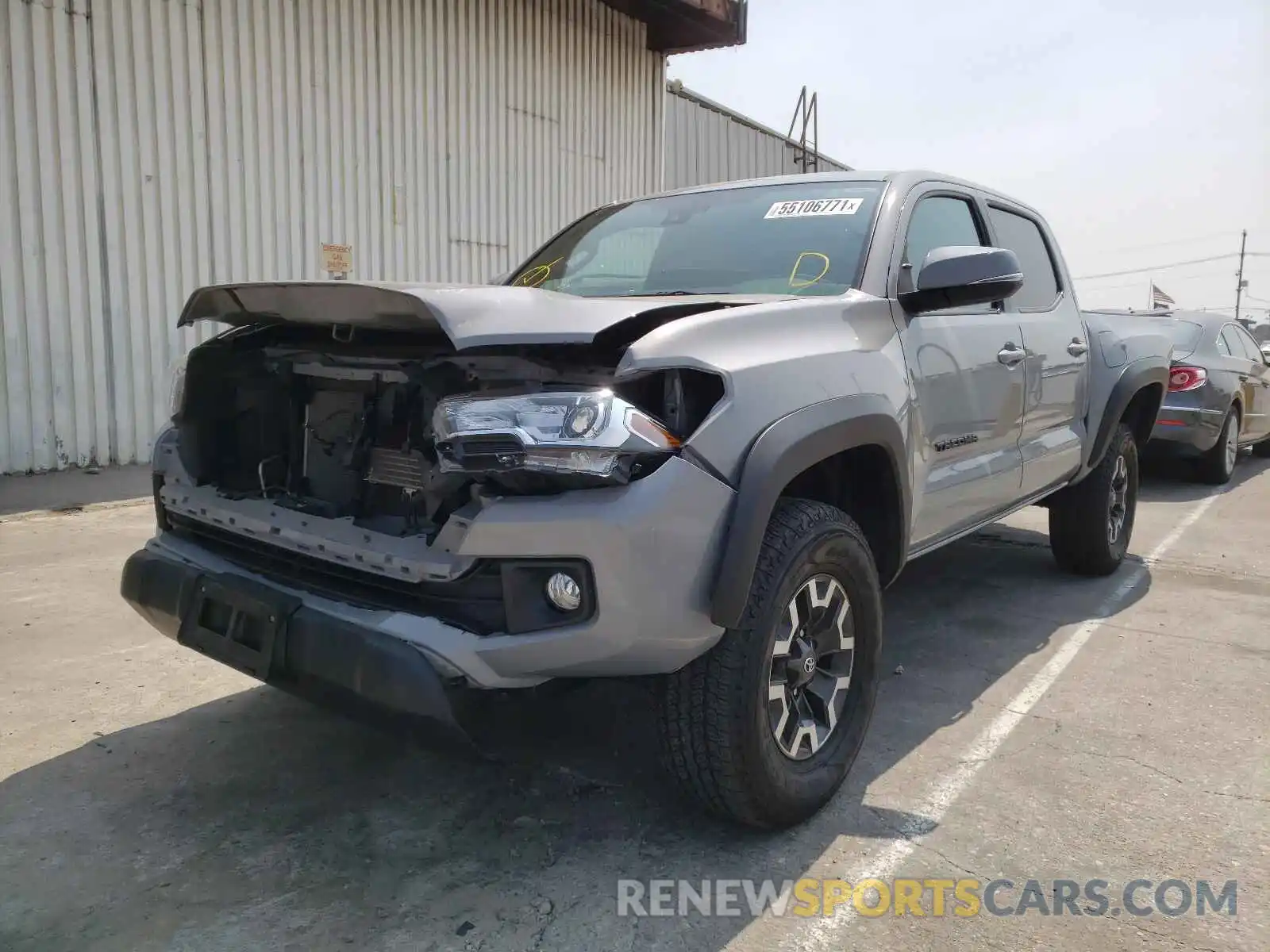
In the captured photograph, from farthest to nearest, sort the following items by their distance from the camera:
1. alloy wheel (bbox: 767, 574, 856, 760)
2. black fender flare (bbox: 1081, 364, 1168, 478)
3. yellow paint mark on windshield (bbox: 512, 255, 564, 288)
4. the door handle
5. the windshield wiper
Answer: black fender flare (bbox: 1081, 364, 1168, 478)
yellow paint mark on windshield (bbox: 512, 255, 564, 288)
the door handle
the windshield wiper
alloy wheel (bbox: 767, 574, 856, 760)

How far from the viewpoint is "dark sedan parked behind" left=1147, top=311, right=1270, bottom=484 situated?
8.25 metres

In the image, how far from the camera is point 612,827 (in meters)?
2.67

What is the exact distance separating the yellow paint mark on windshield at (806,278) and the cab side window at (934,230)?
26 cm

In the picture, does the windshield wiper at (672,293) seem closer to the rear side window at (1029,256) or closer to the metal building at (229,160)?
the rear side window at (1029,256)

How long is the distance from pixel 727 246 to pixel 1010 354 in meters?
1.26

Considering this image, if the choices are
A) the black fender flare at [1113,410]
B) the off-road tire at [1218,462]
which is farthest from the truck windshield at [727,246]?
the off-road tire at [1218,462]

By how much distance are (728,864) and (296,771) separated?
137 cm

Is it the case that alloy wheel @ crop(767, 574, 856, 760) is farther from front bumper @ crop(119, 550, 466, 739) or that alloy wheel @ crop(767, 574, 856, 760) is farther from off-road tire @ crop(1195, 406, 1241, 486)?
off-road tire @ crop(1195, 406, 1241, 486)

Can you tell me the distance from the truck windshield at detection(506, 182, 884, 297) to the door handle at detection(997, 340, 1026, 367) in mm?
855

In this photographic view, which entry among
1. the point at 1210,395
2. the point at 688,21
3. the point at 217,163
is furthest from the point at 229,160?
the point at 1210,395

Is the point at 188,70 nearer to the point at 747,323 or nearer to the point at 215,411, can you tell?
the point at 215,411

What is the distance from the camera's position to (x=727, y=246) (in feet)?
11.6

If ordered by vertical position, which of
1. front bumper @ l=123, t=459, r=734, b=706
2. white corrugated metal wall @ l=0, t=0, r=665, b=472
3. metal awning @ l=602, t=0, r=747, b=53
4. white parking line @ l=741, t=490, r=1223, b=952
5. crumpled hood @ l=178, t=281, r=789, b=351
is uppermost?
metal awning @ l=602, t=0, r=747, b=53

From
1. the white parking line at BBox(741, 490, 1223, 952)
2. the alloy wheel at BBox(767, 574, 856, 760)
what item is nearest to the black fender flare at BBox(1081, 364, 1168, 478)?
the white parking line at BBox(741, 490, 1223, 952)
